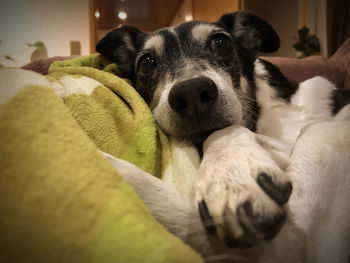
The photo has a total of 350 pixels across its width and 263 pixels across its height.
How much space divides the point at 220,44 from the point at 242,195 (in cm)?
109

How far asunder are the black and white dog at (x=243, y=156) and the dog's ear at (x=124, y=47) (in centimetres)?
4

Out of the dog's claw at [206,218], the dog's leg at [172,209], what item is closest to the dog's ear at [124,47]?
the dog's leg at [172,209]

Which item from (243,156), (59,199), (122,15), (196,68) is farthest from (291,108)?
(122,15)

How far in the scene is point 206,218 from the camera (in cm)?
59

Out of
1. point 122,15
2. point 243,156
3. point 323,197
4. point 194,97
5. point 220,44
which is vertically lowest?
point 323,197

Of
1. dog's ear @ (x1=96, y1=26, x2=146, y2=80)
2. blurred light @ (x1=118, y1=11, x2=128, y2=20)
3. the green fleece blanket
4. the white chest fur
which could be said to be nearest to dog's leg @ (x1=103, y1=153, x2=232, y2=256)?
the green fleece blanket

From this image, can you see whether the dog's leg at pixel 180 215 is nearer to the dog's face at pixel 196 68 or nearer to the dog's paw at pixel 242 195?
the dog's paw at pixel 242 195

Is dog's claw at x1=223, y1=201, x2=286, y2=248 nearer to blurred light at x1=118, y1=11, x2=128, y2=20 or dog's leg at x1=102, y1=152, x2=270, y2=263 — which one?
dog's leg at x1=102, y1=152, x2=270, y2=263

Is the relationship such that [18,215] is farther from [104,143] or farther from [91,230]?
[104,143]

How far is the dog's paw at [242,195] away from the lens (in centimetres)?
52

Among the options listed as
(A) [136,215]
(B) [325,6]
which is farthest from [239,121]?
(B) [325,6]

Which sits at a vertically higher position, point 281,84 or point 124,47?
point 124,47

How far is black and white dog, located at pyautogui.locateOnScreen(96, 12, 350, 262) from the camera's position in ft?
1.88

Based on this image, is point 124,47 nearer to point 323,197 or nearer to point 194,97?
point 194,97
